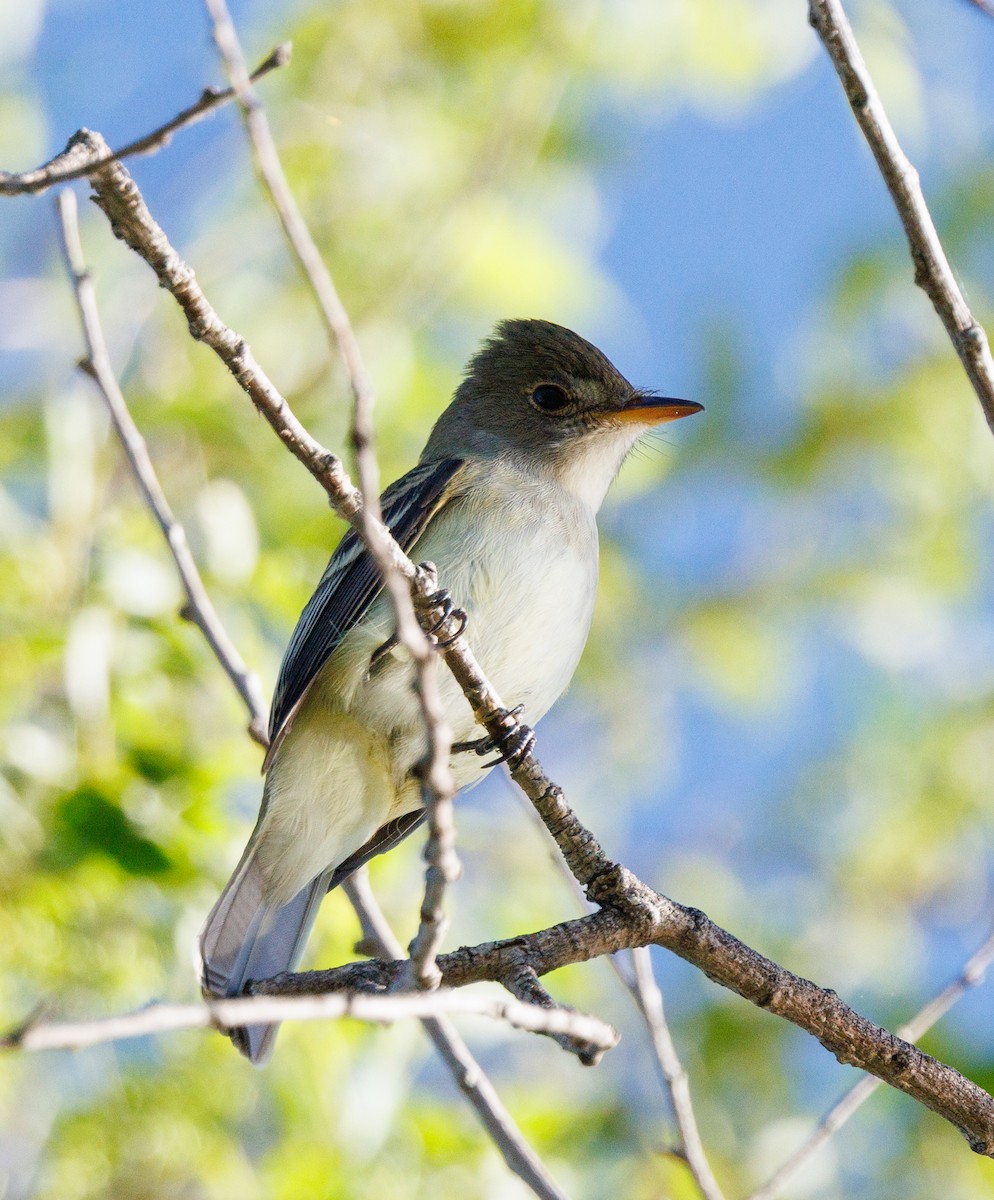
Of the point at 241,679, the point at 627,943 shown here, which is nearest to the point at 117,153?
the point at 241,679

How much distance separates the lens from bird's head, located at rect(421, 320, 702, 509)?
15.3 ft

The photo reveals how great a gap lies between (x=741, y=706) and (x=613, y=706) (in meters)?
0.71

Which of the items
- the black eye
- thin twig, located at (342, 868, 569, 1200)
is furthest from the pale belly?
thin twig, located at (342, 868, 569, 1200)

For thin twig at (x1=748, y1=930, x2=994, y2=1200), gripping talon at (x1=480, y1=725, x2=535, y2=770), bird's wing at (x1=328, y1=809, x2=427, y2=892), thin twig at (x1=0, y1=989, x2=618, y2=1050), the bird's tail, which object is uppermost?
bird's wing at (x1=328, y1=809, x2=427, y2=892)

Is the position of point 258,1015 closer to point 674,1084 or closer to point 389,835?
point 674,1084

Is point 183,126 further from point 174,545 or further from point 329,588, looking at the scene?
point 329,588

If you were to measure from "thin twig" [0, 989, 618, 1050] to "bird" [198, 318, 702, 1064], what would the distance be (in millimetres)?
1692

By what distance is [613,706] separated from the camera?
7.42 metres

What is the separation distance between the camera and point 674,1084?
9.95 ft

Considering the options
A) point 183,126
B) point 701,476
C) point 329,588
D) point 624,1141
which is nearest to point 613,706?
point 701,476

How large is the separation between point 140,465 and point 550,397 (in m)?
1.93

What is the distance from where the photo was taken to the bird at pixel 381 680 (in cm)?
391

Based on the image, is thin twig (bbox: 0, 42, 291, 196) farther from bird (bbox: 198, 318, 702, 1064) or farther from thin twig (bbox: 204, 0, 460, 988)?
bird (bbox: 198, 318, 702, 1064)

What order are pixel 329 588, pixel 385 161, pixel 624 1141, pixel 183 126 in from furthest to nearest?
1. pixel 385 161
2. pixel 624 1141
3. pixel 329 588
4. pixel 183 126
